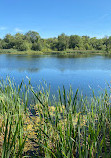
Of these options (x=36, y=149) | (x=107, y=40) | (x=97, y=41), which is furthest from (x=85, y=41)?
(x=36, y=149)

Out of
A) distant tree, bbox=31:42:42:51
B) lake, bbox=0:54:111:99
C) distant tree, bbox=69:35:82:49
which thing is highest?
distant tree, bbox=69:35:82:49

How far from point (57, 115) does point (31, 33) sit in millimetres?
53720

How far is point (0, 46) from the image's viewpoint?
4578cm

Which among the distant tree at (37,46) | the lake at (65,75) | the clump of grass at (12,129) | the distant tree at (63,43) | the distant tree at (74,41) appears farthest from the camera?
the distant tree at (74,41)

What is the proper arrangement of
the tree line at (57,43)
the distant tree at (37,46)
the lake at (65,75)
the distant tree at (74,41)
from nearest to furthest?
the lake at (65,75) → the distant tree at (37,46) → the tree line at (57,43) → the distant tree at (74,41)

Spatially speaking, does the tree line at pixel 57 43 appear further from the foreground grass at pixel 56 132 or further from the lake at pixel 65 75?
the foreground grass at pixel 56 132

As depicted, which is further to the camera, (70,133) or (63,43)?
(63,43)

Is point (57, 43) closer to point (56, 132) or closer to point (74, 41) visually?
point (74, 41)

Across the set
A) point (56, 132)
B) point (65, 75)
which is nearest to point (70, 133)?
point (56, 132)

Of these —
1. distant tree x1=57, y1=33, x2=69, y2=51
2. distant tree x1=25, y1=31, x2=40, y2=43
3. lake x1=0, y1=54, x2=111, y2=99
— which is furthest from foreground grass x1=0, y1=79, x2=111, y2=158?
distant tree x1=25, y1=31, x2=40, y2=43

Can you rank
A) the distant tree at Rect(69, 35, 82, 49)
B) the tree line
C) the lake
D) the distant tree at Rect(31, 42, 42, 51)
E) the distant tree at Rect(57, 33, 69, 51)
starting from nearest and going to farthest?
the lake → the distant tree at Rect(31, 42, 42, 51) → the tree line → the distant tree at Rect(57, 33, 69, 51) → the distant tree at Rect(69, 35, 82, 49)

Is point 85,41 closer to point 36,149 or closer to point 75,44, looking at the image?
point 75,44

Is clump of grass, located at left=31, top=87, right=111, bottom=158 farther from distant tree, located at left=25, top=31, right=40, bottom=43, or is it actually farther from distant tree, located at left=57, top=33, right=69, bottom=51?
distant tree, located at left=25, top=31, right=40, bottom=43

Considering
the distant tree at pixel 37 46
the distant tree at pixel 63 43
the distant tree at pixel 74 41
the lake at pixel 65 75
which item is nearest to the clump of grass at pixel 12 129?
the lake at pixel 65 75
